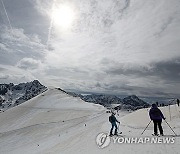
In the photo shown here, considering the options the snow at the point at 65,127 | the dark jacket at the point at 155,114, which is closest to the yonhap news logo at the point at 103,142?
the snow at the point at 65,127

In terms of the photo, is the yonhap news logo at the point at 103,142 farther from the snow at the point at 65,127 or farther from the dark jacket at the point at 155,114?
the dark jacket at the point at 155,114

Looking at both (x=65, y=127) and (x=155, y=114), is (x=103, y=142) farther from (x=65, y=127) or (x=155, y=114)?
(x=65, y=127)

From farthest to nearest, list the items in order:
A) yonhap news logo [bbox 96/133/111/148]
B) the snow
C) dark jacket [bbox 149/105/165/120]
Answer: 1. dark jacket [bbox 149/105/165/120]
2. the snow
3. yonhap news logo [bbox 96/133/111/148]

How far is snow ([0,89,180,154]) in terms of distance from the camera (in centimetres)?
1525

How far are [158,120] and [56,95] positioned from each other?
380 feet

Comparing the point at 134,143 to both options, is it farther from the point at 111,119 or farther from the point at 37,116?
the point at 37,116

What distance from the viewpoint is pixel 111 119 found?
19562mm

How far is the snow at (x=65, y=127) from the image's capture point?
15.2 meters

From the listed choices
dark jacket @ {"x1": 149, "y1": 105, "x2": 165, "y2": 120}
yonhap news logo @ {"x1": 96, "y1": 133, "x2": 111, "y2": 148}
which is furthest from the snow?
dark jacket @ {"x1": 149, "y1": 105, "x2": 165, "y2": 120}

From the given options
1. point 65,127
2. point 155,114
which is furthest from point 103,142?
point 65,127

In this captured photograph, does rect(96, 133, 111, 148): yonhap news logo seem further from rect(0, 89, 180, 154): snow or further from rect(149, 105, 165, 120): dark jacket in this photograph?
rect(149, 105, 165, 120): dark jacket

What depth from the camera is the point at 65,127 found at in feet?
175

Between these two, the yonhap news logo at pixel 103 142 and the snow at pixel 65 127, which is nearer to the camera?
the yonhap news logo at pixel 103 142

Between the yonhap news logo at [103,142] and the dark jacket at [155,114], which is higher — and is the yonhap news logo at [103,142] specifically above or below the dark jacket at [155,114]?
below
